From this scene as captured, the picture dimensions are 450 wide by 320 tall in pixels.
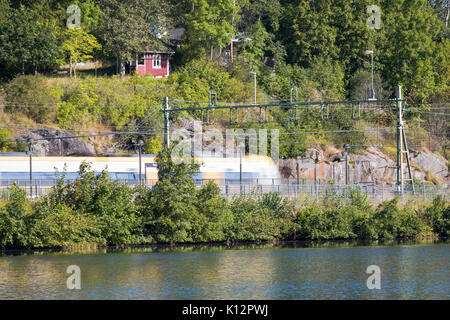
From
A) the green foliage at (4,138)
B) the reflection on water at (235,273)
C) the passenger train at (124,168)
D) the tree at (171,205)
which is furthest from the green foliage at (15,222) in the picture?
the green foliage at (4,138)

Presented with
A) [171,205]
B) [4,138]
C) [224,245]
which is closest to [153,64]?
[4,138]

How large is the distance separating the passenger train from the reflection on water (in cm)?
1045

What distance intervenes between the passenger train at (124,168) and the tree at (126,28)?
2232 cm

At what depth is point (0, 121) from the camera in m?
72.2

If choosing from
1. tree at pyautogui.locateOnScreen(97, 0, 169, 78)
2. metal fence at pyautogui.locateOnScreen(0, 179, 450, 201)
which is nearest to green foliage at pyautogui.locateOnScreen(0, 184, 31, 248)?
metal fence at pyautogui.locateOnScreen(0, 179, 450, 201)

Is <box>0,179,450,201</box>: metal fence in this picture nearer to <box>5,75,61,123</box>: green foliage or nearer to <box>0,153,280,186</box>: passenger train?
<box>0,153,280,186</box>: passenger train

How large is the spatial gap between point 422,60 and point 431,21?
554 centimetres

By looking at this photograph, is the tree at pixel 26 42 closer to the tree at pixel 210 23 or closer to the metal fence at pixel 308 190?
the tree at pixel 210 23

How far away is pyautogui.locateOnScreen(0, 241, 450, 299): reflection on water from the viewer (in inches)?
1307

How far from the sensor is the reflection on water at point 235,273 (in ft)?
109

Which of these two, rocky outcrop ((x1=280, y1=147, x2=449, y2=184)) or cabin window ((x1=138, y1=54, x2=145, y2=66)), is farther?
cabin window ((x1=138, y1=54, x2=145, y2=66))

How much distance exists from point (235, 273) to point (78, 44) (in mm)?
49196

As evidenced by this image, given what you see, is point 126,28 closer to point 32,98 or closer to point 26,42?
point 26,42
